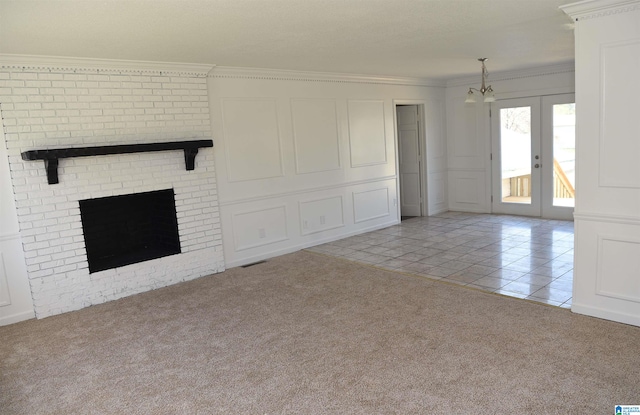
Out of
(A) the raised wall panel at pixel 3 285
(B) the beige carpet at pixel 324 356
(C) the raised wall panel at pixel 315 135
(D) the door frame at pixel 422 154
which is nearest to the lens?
(B) the beige carpet at pixel 324 356

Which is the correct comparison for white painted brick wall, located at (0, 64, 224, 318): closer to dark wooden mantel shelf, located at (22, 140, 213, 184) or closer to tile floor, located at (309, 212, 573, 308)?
dark wooden mantel shelf, located at (22, 140, 213, 184)

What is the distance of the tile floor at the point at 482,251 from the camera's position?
4.70 meters

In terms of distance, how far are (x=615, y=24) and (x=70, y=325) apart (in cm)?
535

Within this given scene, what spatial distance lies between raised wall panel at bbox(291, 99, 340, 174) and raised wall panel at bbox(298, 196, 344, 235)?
1.64 ft

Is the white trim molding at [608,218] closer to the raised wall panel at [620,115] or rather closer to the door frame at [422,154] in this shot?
the raised wall panel at [620,115]

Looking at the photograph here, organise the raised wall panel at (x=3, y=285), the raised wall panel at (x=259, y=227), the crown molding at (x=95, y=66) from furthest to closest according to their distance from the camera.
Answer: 1. the raised wall panel at (x=259, y=227)
2. the raised wall panel at (x=3, y=285)
3. the crown molding at (x=95, y=66)

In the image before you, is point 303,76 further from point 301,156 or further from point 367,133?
point 367,133

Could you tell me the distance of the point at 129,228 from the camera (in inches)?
219

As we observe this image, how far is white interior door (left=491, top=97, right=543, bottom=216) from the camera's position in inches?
313

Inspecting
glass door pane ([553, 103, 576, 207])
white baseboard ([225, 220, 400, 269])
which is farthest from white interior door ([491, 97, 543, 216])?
white baseboard ([225, 220, 400, 269])

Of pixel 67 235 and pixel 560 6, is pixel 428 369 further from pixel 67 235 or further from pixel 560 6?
pixel 67 235

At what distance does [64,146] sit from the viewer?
4637 millimetres

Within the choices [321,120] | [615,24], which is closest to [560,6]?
[615,24]

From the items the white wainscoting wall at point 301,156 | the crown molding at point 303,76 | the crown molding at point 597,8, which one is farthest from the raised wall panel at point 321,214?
the crown molding at point 597,8
